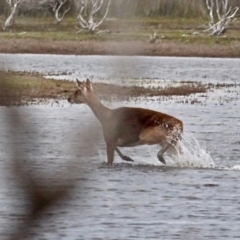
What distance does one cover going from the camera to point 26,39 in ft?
161

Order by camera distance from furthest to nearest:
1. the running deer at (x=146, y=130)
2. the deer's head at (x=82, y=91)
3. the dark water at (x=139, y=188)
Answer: the deer's head at (x=82, y=91)
the running deer at (x=146, y=130)
the dark water at (x=139, y=188)

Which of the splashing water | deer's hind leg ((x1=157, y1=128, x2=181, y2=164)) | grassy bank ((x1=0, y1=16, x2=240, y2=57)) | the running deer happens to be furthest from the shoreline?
the running deer

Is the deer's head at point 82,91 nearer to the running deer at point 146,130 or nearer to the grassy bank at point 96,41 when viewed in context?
the running deer at point 146,130

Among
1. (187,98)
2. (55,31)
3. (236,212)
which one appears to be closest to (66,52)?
(55,31)

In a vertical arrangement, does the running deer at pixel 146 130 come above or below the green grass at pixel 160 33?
below

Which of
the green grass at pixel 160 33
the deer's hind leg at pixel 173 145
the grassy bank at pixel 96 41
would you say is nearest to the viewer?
the deer's hind leg at pixel 173 145

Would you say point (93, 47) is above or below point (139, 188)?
above

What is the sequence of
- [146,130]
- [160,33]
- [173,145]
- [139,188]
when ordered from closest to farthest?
[139,188], [146,130], [173,145], [160,33]

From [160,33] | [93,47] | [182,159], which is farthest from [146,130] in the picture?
[160,33]

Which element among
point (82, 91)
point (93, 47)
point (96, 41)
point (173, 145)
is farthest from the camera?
point (96, 41)

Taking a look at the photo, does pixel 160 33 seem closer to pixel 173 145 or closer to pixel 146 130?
pixel 173 145

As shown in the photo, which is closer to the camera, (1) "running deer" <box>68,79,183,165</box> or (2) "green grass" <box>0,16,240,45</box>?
(1) "running deer" <box>68,79,183,165</box>

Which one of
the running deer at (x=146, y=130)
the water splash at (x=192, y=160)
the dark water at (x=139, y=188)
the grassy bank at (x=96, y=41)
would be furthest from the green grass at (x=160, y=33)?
the running deer at (x=146, y=130)

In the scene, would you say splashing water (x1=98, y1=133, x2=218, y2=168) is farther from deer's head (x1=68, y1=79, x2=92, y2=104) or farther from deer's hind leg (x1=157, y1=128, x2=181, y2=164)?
deer's head (x1=68, y1=79, x2=92, y2=104)
